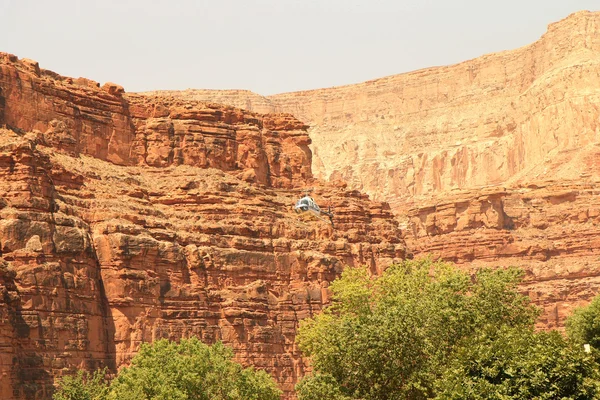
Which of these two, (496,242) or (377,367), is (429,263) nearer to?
(377,367)

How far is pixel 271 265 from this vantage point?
369 feet

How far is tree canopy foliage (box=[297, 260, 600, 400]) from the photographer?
2159 inches

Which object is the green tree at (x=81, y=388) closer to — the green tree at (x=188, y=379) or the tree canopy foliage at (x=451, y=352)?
the green tree at (x=188, y=379)

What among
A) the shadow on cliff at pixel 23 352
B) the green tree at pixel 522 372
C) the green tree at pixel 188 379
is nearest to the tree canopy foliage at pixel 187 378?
the green tree at pixel 188 379

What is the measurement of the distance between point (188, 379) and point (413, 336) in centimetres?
1258

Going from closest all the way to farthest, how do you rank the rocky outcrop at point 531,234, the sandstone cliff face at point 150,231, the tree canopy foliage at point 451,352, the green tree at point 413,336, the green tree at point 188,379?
the tree canopy foliage at point 451,352
the green tree at point 413,336
the green tree at point 188,379
the sandstone cliff face at point 150,231
the rocky outcrop at point 531,234

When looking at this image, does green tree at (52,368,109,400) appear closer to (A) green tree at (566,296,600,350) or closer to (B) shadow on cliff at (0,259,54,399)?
(B) shadow on cliff at (0,259,54,399)

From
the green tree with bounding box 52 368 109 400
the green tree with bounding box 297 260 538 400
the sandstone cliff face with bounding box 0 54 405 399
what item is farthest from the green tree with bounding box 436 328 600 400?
the sandstone cliff face with bounding box 0 54 405 399

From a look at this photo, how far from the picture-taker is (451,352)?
6712 centimetres

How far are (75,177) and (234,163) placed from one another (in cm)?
2292

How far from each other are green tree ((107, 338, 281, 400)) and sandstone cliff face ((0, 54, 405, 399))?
10.4 metres

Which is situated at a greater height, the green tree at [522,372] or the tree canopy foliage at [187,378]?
the tree canopy foliage at [187,378]

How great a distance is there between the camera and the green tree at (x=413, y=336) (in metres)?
67.9

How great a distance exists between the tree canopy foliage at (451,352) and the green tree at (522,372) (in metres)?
0.03
